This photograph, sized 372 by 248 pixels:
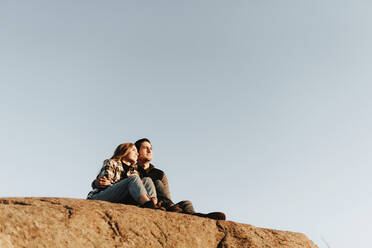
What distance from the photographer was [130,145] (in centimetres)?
608

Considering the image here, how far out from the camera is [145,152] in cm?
649

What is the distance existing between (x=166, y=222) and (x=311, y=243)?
8.03 ft

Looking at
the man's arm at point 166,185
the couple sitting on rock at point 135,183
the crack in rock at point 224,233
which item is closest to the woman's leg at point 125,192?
the couple sitting on rock at point 135,183

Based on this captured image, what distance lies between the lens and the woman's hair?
5938mm

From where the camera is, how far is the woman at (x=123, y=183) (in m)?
5.21

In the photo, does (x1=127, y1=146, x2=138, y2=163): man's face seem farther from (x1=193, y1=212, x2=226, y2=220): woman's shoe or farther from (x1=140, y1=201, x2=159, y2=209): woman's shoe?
(x1=193, y1=212, x2=226, y2=220): woman's shoe

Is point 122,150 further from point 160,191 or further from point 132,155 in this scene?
point 160,191

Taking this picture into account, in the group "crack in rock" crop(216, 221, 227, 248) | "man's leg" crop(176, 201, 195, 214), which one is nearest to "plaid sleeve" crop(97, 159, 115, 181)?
"man's leg" crop(176, 201, 195, 214)

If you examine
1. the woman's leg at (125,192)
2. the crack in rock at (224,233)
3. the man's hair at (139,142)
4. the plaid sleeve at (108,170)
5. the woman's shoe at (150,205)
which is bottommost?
the crack in rock at (224,233)

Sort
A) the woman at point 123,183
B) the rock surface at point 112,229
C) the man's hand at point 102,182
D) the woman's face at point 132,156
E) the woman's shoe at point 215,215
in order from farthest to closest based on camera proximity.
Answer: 1. the woman's face at point 132,156
2. the man's hand at point 102,182
3. the woman's shoe at point 215,215
4. the woman at point 123,183
5. the rock surface at point 112,229

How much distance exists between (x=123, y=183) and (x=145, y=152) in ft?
4.17

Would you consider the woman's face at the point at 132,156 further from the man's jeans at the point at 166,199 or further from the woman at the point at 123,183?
the man's jeans at the point at 166,199

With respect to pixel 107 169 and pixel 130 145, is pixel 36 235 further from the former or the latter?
pixel 130 145

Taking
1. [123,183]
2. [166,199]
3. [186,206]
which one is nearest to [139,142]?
[166,199]
